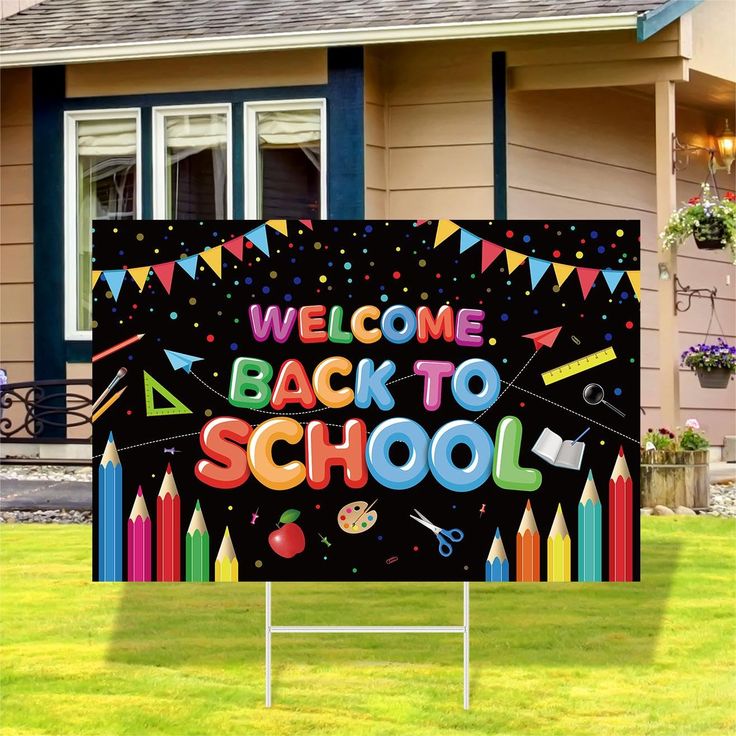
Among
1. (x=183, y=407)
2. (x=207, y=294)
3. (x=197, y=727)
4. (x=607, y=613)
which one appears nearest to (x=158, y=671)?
(x=197, y=727)

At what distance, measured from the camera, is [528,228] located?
4621 mm

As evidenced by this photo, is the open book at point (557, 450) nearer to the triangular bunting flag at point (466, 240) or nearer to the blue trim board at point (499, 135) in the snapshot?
the triangular bunting flag at point (466, 240)

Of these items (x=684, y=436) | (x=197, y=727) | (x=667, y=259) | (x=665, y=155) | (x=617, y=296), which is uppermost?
(x=665, y=155)

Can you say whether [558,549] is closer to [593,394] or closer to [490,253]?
[593,394]

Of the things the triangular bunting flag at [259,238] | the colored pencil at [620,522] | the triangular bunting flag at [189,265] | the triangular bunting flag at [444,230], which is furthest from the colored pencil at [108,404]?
the colored pencil at [620,522]

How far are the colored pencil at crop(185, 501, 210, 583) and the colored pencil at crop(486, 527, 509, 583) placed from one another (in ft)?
Result: 3.24

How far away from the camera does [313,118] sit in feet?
32.4

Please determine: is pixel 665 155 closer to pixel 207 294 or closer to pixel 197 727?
pixel 207 294

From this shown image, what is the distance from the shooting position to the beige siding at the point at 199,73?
32.3 ft

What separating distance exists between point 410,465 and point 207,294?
93 centimetres

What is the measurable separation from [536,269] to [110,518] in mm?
1735

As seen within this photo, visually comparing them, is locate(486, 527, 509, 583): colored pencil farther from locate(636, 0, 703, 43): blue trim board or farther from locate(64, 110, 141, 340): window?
locate(64, 110, 141, 340): window

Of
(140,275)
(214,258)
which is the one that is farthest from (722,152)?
(140,275)

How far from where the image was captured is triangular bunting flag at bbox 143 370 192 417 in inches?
180
